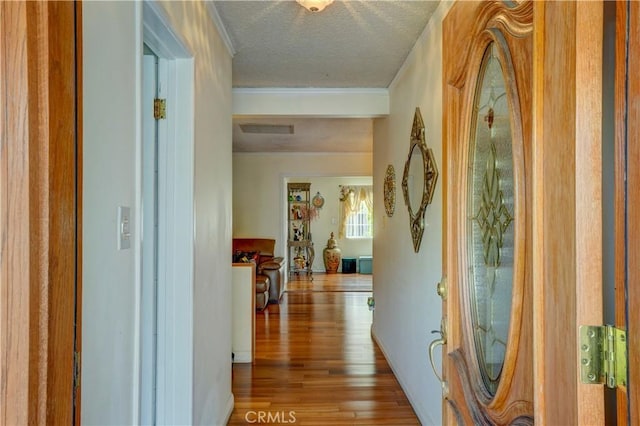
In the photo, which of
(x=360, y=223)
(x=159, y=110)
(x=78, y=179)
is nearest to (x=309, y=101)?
(x=159, y=110)

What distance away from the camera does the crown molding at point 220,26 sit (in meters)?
2.09

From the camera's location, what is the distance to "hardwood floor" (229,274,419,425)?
8.75 ft

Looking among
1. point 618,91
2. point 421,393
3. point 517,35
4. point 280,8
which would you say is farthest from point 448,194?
point 421,393

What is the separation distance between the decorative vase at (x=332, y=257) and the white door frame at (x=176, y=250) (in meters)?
8.12

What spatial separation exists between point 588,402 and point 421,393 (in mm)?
2107

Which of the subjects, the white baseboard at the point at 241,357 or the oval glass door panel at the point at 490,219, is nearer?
the oval glass door panel at the point at 490,219

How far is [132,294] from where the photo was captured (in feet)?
3.82

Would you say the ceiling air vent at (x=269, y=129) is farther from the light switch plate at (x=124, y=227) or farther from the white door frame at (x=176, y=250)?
the light switch plate at (x=124, y=227)

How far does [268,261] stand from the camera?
20.2 ft

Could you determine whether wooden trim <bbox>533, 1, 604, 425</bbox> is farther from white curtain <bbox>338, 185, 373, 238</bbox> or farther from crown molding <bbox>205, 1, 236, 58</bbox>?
white curtain <bbox>338, 185, 373, 238</bbox>

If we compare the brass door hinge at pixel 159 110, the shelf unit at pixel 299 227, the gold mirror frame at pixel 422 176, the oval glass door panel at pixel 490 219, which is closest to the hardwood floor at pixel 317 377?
the gold mirror frame at pixel 422 176

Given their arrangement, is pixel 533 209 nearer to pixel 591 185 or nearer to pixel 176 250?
pixel 591 185

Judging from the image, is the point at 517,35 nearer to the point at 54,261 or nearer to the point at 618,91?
the point at 618,91

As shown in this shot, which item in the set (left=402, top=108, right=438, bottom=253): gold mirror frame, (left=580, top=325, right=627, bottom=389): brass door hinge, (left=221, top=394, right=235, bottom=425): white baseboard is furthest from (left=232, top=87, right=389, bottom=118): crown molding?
(left=580, top=325, right=627, bottom=389): brass door hinge
